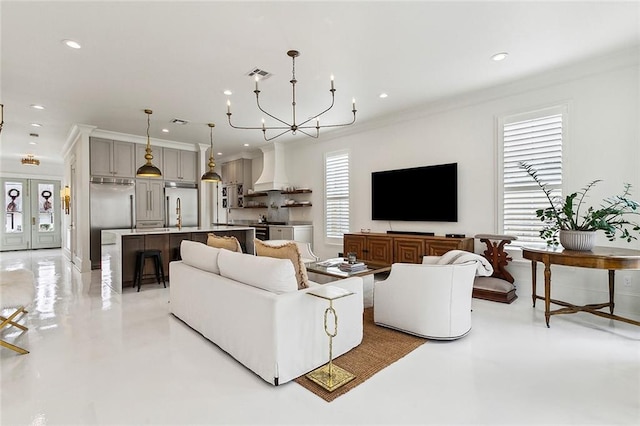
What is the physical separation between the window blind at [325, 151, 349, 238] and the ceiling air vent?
9.92ft

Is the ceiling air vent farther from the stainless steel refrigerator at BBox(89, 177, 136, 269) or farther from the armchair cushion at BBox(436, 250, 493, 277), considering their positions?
the stainless steel refrigerator at BBox(89, 177, 136, 269)

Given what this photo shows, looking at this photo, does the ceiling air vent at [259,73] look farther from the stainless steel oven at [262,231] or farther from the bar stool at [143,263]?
the stainless steel oven at [262,231]

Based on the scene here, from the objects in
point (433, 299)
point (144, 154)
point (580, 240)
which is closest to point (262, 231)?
point (144, 154)

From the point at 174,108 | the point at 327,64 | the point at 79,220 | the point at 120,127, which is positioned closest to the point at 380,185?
the point at 327,64

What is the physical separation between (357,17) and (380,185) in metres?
3.52

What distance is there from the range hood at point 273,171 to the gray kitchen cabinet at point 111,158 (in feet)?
9.58

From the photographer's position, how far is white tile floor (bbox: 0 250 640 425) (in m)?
1.89

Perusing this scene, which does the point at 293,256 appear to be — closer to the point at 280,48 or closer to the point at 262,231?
the point at 280,48

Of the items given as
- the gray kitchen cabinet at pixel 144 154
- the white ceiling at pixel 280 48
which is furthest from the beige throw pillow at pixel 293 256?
the gray kitchen cabinet at pixel 144 154

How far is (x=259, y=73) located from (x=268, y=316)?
9.85 ft

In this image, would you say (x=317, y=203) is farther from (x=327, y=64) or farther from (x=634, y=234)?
(x=634, y=234)

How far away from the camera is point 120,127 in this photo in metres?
6.32

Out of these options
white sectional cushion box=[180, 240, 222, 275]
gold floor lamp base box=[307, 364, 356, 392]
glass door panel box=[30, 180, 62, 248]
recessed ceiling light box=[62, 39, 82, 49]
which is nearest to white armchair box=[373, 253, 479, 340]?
gold floor lamp base box=[307, 364, 356, 392]

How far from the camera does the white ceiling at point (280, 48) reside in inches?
107
